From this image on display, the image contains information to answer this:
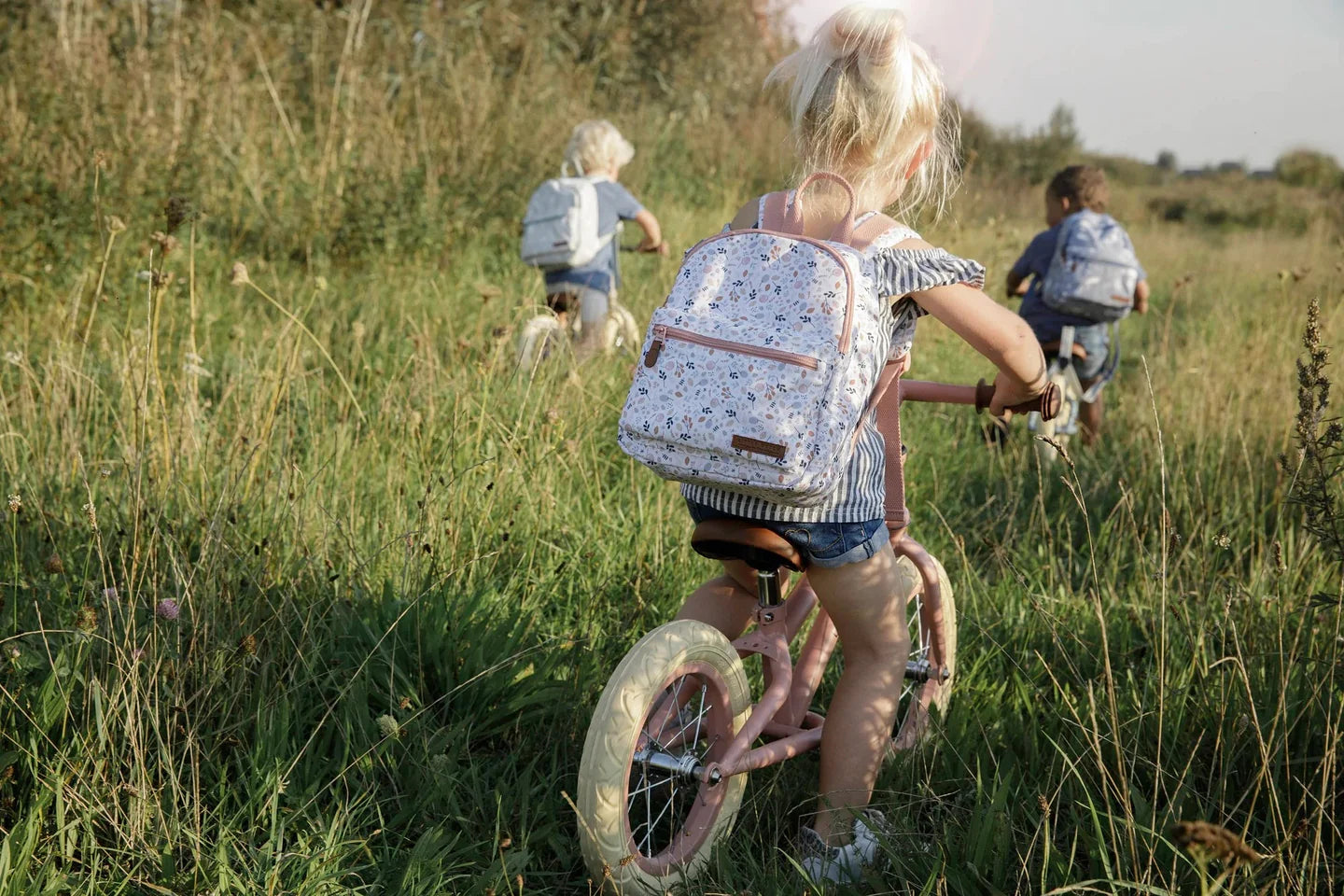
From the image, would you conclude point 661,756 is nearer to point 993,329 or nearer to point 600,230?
point 993,329

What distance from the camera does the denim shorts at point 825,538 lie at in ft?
7.13

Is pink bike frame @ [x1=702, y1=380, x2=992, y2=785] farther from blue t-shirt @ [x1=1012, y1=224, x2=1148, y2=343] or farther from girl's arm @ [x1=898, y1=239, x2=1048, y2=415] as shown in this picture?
blue t-shirt @ [x1=1012, y1=224, x2=1148, y2=343]

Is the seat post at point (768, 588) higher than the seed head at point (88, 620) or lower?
higher

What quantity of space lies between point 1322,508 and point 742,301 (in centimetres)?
119

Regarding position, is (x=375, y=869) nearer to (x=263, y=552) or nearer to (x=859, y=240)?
(x=263, y=552)

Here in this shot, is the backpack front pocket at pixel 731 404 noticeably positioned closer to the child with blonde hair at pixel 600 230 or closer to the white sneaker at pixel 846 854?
the white sneaker at pixel 846 854

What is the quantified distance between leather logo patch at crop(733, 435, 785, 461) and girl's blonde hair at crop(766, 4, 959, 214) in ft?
1.90

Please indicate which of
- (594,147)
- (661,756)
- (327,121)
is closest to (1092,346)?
(594,147)

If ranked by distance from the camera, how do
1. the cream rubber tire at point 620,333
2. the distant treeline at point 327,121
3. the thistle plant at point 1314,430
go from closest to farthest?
the thistle plant at point 1314,430 < the cream rubber tire at point 620,333 < the distant treeline at point 327,121

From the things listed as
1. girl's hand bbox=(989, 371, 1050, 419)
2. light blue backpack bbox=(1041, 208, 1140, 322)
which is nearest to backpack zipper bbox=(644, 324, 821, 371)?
girl's hand bbox=(989, 371, 1050, 419)

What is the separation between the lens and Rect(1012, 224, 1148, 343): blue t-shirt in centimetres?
609

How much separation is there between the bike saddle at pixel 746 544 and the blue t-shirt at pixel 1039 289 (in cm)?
427

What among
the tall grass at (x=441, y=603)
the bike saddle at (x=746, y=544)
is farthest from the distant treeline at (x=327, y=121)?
the bike saddle at (x=746, y=544)

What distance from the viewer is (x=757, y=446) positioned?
1.93m
